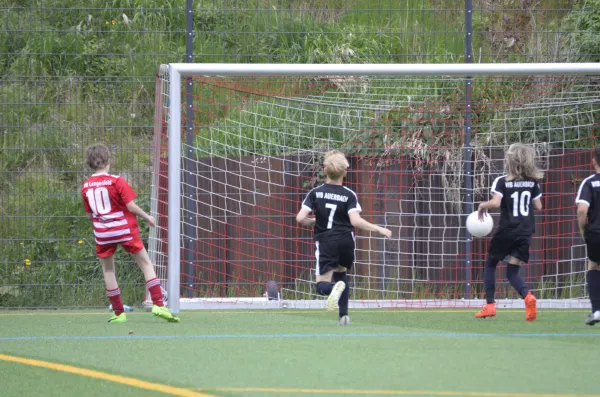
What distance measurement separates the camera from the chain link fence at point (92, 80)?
11.2 m

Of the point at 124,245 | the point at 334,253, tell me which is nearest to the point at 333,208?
the point at 334,253

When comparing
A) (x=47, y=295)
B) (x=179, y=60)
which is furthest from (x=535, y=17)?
(x=47, y=295)

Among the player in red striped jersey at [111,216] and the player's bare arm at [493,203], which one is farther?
the player's bare arm at [493,203]

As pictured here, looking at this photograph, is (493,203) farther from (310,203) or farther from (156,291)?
(156,291)

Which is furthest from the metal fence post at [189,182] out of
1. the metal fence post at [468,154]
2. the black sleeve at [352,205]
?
the metal fence post at [468,154]

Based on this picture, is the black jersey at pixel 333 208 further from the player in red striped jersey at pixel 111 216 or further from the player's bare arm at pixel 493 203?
the player in red striped jersey at pixel 111 216

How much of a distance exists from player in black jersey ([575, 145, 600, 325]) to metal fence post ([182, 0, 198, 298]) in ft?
13.8

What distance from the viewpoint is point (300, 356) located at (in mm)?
6641

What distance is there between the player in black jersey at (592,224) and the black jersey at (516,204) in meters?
0.60

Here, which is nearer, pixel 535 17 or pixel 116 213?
pixel 116 213

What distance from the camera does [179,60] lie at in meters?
11.7

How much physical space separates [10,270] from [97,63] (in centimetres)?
270

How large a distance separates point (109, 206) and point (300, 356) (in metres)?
2.94

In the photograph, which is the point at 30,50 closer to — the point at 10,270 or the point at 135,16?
the point at 135,16
